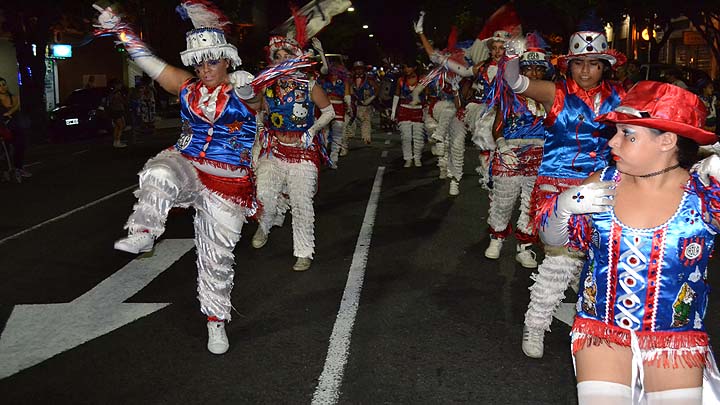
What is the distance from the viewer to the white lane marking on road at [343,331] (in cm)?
438

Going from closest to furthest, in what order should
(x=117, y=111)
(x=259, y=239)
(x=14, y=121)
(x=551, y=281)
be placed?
(x=551, y=281) → (x=259, y=239) → (x=14, y=121) → (x=117, y=111)

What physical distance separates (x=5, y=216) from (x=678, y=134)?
31.5 ft

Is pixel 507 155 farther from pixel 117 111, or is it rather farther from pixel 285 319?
pixel 117 111

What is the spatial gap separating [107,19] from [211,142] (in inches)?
46.0

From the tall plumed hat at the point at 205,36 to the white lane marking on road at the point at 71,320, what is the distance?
7.01 feet

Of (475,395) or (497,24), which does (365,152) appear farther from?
(475,395)

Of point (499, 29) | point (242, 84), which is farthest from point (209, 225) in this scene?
point (499, 29)

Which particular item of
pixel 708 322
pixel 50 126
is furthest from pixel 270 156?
pixel 50 126

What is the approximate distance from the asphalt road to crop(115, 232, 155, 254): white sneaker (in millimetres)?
841

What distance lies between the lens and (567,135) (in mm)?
4867

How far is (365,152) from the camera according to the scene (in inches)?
720

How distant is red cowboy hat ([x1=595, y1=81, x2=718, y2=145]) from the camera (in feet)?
8.91

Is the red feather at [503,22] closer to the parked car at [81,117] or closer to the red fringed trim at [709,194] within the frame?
the red fringed trim at [709,194]

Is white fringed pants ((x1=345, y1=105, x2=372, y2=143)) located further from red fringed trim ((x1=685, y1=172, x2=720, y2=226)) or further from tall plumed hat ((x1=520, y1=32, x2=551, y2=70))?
red fringed trim ((x1=685, y1=172, x2=720, y2=226))
